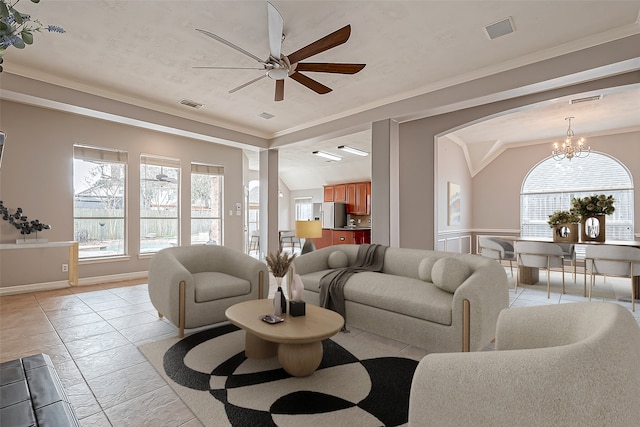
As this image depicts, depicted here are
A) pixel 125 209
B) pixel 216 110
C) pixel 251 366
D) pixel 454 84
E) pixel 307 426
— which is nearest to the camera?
pixel 307 426

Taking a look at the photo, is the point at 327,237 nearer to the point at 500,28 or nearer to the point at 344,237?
the point at 344,237

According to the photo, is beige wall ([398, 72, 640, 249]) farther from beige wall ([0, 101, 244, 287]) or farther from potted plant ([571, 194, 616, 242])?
beige wall ([0, 101, 244, 287])

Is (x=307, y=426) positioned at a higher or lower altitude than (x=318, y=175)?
lower

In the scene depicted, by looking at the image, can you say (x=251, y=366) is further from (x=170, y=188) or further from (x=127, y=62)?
(x=170, y=188)

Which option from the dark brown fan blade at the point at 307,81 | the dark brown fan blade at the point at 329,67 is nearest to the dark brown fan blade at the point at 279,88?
the dark brown fan blade at the point at 307,81

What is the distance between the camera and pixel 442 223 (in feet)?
22.2

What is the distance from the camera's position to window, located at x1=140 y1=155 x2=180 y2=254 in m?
6.19

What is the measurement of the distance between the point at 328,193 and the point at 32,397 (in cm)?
1038

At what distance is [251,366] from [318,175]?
9.07 m

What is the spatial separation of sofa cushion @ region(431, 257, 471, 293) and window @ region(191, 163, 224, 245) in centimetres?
542

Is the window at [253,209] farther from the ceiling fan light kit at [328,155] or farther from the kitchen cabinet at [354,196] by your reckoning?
the ceiling fan light kit at [328,155]

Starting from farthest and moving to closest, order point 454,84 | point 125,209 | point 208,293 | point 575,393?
point 125,209 → point 454,84 → point 208,293 → point 575,393

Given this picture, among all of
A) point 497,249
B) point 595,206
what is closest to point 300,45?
point 497,249

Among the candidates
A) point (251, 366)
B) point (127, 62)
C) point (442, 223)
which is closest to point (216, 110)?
point (127, 62)
